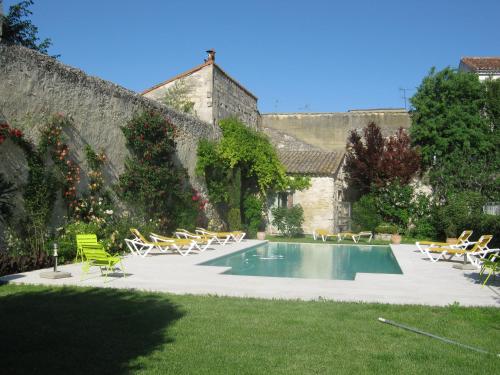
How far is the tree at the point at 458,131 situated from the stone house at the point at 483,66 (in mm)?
1398

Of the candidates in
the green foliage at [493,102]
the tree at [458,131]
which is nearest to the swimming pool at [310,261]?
the tree at [458,131]

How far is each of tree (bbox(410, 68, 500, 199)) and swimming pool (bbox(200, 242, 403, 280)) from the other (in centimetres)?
626

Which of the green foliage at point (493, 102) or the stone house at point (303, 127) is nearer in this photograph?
the stone house at point (303, 127)

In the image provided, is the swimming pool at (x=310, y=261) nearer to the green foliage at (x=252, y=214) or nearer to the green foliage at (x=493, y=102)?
the green foliage at (x=252, y=214)

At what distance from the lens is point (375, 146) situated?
22984 millimetres

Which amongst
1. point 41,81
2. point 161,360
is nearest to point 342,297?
point 161,360

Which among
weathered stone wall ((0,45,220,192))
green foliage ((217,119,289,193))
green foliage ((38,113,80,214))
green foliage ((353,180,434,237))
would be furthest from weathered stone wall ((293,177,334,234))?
green foliage ((38,113,80,214))

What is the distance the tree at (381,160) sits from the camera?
22578mm

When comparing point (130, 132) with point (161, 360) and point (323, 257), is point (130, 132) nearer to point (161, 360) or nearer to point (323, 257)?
point (323, 257)

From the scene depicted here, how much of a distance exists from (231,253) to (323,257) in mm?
2879

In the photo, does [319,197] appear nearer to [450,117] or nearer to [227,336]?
[450,117]

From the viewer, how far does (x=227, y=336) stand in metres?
5.47

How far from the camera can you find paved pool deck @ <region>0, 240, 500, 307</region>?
7.93 m

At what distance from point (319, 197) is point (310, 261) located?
847cm
